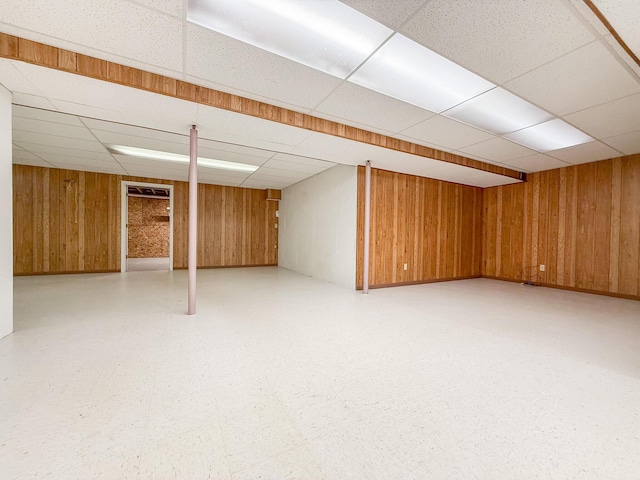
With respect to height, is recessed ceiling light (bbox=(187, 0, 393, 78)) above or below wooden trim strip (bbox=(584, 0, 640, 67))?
above

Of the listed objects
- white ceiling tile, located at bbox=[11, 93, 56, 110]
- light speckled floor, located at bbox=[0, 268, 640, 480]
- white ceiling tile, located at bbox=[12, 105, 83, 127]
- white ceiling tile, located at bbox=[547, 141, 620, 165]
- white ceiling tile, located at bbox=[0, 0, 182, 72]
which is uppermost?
white ceiling tile, located at bbox=[547, 141, 620, 165]

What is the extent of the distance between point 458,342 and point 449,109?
2.38 m

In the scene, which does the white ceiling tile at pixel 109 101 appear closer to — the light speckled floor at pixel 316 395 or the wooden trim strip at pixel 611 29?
the light speckled floor at pixel 316 395

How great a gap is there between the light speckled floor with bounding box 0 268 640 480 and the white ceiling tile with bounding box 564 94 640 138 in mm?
2330

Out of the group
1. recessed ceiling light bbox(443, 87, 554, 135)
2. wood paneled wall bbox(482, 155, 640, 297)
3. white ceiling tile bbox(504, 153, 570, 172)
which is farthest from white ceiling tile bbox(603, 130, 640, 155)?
recessed ceiling light bbox(443, 87, 554, 135)

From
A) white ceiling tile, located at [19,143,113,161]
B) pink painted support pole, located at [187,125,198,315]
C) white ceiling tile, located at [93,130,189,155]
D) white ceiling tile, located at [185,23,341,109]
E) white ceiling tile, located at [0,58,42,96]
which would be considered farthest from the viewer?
white ceiling tile, located at [19,143,113,161]

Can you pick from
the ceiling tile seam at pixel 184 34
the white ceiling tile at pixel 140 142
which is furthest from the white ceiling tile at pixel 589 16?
the white ceiling tile at pixel 140 142

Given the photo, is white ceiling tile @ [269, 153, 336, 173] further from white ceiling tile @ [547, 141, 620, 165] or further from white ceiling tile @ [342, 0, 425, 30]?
white ceiling tile @ [547, 141, 620, 165]

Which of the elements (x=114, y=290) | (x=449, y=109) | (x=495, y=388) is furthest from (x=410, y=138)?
(x=114, y=290)

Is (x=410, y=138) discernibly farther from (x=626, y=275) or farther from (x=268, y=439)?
(x=626, y=275)

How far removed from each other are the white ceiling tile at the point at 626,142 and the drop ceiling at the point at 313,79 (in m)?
0.03

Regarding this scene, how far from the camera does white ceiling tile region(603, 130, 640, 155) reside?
357 cm

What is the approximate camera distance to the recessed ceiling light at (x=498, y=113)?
269 centimetres

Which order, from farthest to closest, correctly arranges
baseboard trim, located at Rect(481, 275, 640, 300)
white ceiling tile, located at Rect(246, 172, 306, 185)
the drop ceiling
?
white ceiling tile, located at Rect(246, 172, 306, 185)
baseboard trim, located at Rect(481, 275, 640, 300)
the drop ceiling
